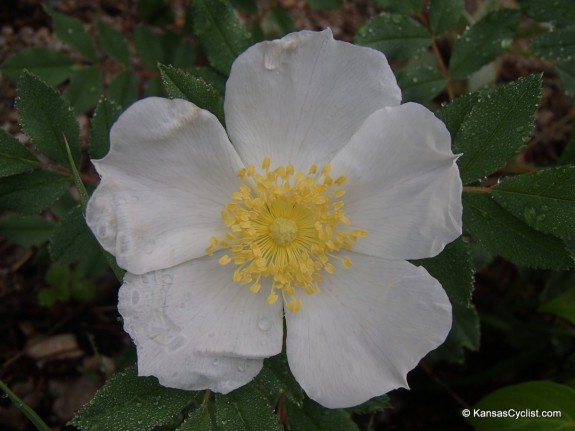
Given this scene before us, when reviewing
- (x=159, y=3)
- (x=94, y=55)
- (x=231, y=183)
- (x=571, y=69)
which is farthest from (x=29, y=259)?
(x=571, y=69)

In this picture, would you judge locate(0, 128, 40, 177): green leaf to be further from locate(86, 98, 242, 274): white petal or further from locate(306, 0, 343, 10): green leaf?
locate(306, 0, 343, 10): green leaf

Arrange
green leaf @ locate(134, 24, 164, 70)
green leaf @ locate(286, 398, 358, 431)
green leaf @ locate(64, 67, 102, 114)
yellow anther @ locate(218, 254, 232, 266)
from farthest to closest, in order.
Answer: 1. green leaf @ locate(134, 24, 164, 70)
2. green leaf @ locate(64, 67, 102, 114)
3. green leaf @ locate(286, 398, 358, 431)
4. yellow anther @ locate(218, 254, 232, 266)

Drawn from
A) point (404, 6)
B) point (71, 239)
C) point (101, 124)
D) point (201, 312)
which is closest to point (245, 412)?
point (201, 312)

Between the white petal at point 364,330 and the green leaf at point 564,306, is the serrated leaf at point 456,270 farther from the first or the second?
the green leaf at point 564,306

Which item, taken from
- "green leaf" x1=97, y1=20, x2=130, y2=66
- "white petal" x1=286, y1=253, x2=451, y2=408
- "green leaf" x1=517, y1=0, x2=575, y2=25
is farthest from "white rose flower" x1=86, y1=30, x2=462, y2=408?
"green leaf" x1=97, y1=20, x2=130, y2=66

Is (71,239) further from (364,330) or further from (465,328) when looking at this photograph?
(465,328)
